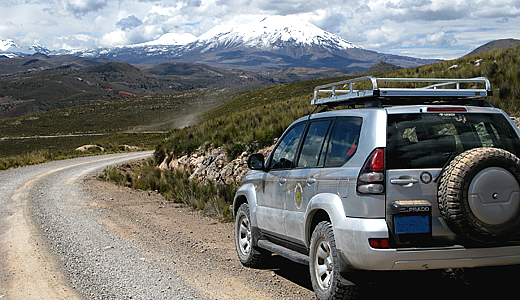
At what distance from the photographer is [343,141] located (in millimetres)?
4863

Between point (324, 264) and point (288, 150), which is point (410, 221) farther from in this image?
point (288, 150)

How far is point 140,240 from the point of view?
8586 mm

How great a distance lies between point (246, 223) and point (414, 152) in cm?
330

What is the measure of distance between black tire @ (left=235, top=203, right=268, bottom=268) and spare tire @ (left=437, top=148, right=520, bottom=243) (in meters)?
3.11

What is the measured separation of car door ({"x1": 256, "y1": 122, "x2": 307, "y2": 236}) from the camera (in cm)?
587

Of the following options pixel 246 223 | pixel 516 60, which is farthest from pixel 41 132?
pixel 246 223

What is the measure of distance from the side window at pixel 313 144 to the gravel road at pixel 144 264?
1.45m

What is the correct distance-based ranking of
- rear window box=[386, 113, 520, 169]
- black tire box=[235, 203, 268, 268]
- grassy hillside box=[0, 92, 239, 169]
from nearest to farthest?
rear window box=[386, 113, 520, 169] → black tire box=[235, 203, 268, 268] → grassy hillside box=[0, 92, 239, 169]

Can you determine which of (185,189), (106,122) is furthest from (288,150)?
(106,122)

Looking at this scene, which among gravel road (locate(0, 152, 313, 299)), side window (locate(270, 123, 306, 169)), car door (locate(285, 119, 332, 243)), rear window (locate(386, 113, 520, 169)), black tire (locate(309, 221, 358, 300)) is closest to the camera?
rear window (locate(386, 113, 520, 169))

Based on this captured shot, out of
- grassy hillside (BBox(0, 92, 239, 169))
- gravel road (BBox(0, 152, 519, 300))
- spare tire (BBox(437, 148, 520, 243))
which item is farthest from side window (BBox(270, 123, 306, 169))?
grassy hillside (BBox(0, 92, 239, 169))

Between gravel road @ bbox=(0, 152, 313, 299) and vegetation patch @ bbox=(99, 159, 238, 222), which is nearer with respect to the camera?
gravel road @ bbox=(0, 152, 313, 299)

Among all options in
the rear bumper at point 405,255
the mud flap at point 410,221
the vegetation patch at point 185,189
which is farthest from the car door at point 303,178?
the vegetation patch at point 185,189

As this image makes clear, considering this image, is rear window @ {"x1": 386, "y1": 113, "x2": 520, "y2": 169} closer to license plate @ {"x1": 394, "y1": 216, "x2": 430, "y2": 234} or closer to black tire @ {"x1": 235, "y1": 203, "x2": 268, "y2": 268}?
license plate @ {"x1": 394, "y1": 216, "x2": 430, "y2": 234}
